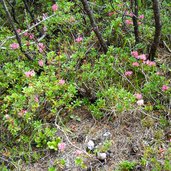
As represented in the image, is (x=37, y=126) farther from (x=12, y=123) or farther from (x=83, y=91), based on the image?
(x=83, y=91)

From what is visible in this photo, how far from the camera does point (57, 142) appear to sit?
2.71 m

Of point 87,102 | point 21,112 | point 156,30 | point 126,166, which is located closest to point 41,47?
point 87,102

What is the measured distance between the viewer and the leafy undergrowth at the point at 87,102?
2654mm

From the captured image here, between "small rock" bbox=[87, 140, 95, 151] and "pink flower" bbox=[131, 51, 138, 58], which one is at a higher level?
"pink flower" bbox=[131, 51, 138, 58]

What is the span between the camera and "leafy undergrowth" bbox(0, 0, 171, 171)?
2.65m

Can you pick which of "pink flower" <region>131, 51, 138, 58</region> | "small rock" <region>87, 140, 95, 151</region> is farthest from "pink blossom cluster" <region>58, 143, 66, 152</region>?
"pink flower" <region>131, 51, 138, 58</region>

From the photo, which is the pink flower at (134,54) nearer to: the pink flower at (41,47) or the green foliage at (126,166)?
the pink flower at (41,47)

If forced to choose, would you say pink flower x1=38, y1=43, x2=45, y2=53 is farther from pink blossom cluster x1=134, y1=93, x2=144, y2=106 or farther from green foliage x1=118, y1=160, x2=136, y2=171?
green foliage x1=118, y1=160, x2=136, y2=171

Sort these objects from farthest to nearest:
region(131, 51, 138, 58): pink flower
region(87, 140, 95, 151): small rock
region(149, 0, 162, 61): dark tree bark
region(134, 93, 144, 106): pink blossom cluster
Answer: region(131, 51, 138, 58): pink flower
region(149, 0, 162, 61): dark tree bark
region(134, 93, 144, 106): pink blossom cluster
region(87, 140, 95, 151): small rock

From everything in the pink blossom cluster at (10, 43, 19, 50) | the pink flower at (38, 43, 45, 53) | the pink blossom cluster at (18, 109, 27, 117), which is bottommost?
the pink blossom cluster at (18, 109, 27, 117)

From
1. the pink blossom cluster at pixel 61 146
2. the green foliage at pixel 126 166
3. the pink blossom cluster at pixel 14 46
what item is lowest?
the green foliage at pixel 126 166

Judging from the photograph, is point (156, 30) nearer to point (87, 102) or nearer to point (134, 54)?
point (134, 54)

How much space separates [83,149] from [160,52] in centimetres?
149

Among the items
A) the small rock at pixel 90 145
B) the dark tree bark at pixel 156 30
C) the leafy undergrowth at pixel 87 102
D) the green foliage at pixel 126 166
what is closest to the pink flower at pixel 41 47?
the leafy undergrowth at pixel 87 102
